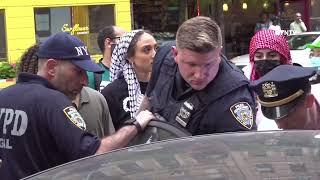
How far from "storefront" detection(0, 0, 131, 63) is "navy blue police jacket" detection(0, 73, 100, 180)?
16.6 metres

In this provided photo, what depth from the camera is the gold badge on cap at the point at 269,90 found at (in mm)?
2750

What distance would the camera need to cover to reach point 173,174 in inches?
69.7

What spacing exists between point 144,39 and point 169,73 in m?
1.06

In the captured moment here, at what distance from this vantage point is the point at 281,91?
2734mm

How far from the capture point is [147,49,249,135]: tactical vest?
8.97ft

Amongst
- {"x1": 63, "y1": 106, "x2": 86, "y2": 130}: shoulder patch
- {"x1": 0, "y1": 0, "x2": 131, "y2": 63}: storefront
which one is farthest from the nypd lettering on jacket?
{"x1": 0, "y1": 0, "x2": 131, "y2": 63}: storefront

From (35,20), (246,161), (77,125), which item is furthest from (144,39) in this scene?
(35,20)

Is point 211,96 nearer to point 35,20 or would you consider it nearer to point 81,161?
point 81,161

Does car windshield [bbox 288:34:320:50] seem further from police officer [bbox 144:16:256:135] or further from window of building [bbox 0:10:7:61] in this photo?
police officer [bbox 144:16:256:135]

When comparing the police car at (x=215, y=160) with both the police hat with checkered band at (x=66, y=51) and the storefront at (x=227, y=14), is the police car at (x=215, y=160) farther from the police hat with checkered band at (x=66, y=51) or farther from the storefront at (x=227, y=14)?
the storefront at (x=227, y=14)

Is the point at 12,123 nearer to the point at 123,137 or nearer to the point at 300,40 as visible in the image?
the point at 123,137

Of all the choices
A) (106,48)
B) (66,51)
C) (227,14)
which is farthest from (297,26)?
(66,51)

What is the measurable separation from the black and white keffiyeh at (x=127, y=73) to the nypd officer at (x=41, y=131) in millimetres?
936

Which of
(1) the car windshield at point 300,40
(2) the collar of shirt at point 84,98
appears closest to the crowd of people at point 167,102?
(2) the collar of shirt at point 84,98
